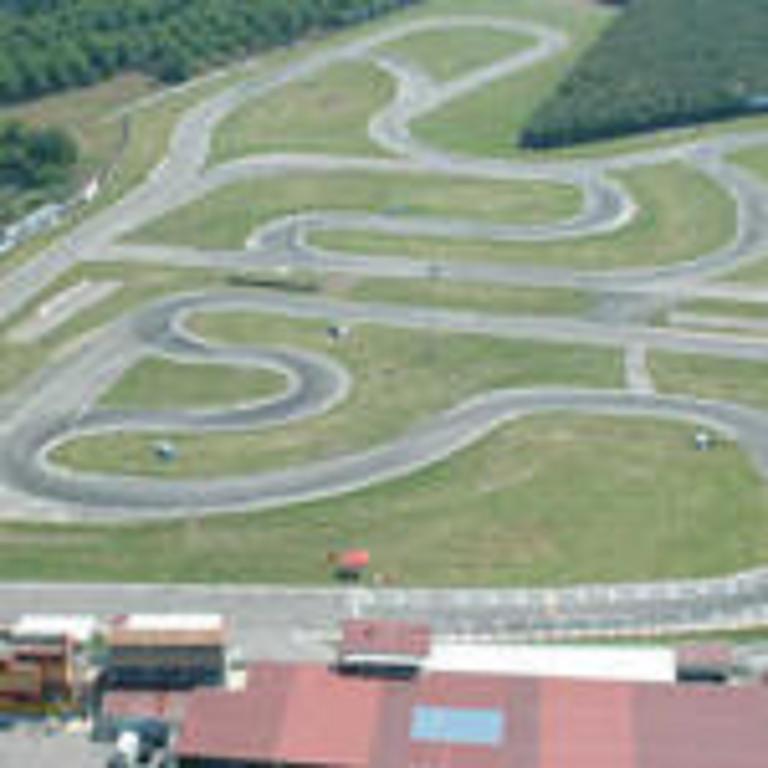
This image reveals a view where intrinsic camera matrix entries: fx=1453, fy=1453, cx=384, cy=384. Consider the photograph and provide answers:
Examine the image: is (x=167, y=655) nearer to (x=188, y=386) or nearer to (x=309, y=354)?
(x=188, y=386)

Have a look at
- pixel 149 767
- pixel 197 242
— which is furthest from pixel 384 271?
pixel 149 767

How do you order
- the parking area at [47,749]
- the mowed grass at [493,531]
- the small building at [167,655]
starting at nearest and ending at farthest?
the parking area at [47,749]
the small building at [167,655]
the mowed grass at [493,531]

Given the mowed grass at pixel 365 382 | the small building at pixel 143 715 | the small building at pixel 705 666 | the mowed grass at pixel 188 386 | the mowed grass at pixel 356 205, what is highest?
the mowed grass at pixel 356 205

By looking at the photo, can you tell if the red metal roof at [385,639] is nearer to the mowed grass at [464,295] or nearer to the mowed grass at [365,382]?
the mowed grass at [365,382]

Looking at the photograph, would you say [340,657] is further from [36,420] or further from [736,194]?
[736,194]

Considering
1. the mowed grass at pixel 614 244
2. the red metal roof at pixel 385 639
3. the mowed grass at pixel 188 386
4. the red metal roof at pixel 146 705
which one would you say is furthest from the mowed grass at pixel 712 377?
the red metal roof at pixel 146 705

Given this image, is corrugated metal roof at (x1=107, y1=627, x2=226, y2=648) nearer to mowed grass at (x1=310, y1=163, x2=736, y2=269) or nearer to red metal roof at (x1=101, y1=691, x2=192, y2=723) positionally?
red metal roof at (x1=101, y1=691, x2=192, y2=723)

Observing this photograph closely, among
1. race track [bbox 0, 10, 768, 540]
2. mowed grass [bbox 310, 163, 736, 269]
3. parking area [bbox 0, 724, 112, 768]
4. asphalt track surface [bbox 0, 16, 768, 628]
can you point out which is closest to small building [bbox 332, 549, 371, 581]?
asphalt track surface [bbox 0, 16, 768, 628]
